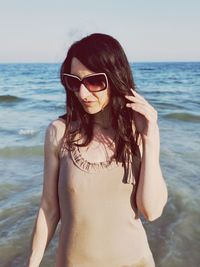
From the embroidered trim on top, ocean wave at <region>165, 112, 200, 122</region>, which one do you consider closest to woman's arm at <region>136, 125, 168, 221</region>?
the embroidered trim on top

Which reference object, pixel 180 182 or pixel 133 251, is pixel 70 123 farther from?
pixel 180 182

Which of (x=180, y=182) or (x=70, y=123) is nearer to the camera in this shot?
(x=70, y=123)

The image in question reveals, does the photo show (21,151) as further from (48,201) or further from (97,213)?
(97,213)

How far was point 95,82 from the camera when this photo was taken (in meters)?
2.26

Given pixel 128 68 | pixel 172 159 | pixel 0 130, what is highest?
pixel 128 68

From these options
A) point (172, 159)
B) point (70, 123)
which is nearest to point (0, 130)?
point (172, 159)

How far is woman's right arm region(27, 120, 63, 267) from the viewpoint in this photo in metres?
2.34

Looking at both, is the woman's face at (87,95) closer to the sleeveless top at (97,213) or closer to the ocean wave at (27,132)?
the sleeveless top at (97,213)

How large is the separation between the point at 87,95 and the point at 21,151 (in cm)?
755

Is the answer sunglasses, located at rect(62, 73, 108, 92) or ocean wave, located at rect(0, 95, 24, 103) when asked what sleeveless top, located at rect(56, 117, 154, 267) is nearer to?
sunglasses, located at rect(62, 73, 108, 92)

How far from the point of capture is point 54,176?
7.71ft

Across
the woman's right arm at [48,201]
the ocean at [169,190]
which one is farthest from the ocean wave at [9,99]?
the woman's right arm at [48,201]

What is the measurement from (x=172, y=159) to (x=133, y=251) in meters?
6.46

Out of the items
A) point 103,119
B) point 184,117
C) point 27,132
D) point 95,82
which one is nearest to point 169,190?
point 103,119
